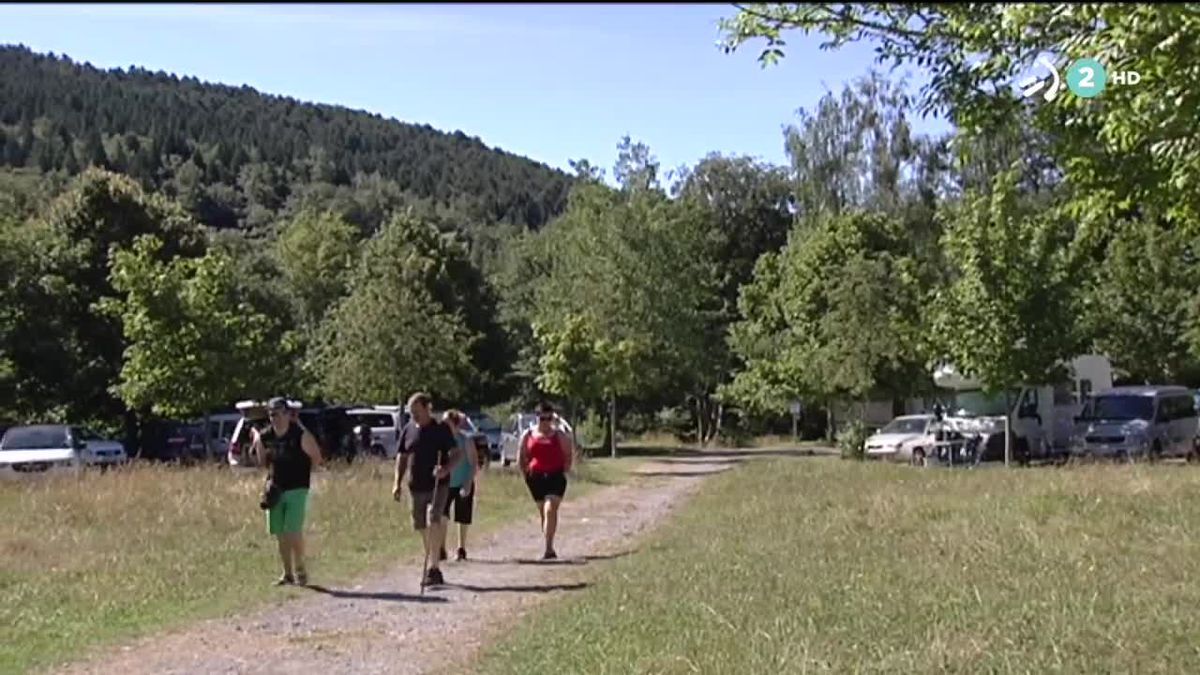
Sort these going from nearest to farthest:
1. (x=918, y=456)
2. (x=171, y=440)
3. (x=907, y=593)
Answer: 1. (x=907, y=593)
2. (x=918, y=456)
3. (x=171, y=440)

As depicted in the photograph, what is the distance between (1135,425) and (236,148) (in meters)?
128

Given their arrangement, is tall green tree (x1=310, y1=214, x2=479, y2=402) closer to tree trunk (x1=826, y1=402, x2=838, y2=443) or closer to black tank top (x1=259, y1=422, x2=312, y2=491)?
tree trunk (x1=826, y1=402, x2=838, y2=443)

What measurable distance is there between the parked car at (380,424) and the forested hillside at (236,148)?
79.3 meters

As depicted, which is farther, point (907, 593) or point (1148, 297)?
point (1148, 297)

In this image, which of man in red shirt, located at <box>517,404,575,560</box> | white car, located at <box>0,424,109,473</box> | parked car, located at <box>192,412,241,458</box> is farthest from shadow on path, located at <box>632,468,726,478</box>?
man in red shirt, located at <box>517,404,575,560</box>

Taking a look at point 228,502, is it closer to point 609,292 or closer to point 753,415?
point 609,292

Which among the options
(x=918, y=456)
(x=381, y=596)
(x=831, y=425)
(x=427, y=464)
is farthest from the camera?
(x=831, y=425)

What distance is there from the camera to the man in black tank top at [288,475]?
14.0m

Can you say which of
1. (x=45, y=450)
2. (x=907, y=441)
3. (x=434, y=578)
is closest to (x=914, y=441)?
(x=907, y=441)

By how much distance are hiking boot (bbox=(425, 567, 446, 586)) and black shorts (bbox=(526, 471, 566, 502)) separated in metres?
2.71

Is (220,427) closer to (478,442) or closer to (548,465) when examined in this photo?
(478,442)

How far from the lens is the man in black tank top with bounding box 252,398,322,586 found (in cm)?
1400

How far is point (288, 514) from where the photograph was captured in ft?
45.6

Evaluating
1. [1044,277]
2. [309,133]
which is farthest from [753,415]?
[309,133]
